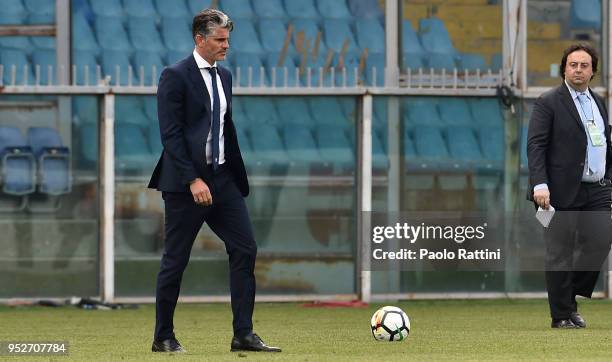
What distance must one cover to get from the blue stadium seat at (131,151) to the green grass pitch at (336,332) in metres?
1.37

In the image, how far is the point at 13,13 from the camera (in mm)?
15234

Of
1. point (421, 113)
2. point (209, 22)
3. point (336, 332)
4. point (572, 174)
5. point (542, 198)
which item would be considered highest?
point (209, 22)

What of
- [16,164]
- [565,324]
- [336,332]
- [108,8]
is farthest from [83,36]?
[565,324]

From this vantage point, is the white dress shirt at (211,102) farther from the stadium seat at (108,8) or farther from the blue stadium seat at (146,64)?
the stadium seat at (108,8)

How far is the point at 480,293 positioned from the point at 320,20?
10.1ft

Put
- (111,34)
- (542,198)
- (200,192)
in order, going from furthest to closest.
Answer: (111,34) < (542,198) < (200,192)

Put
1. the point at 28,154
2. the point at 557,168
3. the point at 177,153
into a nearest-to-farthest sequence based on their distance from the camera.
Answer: the point at 177,153 < the point at 557,168 < the point at 28,154

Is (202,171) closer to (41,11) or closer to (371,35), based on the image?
(41,11)

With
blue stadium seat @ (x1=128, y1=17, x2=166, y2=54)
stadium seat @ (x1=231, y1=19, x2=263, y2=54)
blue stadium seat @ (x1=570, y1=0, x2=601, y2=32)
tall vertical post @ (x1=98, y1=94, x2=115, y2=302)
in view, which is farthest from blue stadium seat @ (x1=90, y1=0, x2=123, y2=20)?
blue stadium seat @ (x1=570, y1=0, x2=601, y2=32)

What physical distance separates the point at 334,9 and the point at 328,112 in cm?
100

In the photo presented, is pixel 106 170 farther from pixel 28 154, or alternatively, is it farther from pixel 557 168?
pixel 557 168

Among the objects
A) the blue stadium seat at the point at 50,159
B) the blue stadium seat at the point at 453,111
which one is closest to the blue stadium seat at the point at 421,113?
the blue stadium seat at the point at 453,111

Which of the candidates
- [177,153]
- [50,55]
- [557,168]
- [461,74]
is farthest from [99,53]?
[177,153]

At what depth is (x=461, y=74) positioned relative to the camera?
15.7 m
